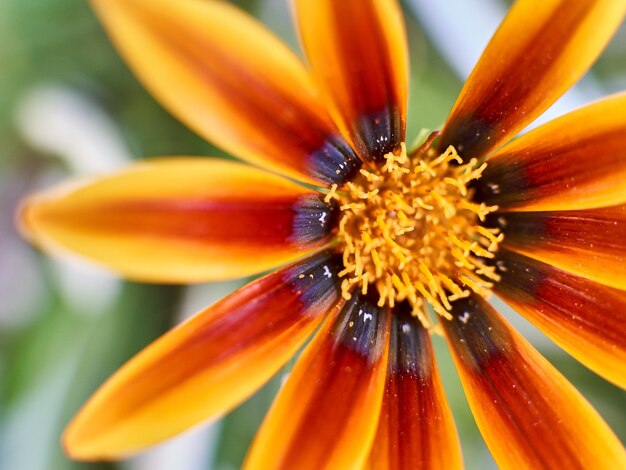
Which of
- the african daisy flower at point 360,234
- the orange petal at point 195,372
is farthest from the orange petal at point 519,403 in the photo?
the orange petal at point 195,372

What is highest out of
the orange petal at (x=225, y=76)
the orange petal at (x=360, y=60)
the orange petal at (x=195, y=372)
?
the orange petal at (x=360, y=60)

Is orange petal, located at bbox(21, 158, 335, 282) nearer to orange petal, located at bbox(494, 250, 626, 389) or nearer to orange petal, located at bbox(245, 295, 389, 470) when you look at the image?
orange petal, located at bbox(245, 295, 389, 470)

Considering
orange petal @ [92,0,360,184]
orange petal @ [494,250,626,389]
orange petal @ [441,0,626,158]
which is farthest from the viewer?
orange petal @ [494,250,626,389]

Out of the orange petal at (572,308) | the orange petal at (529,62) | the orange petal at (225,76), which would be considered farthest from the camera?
the orange petal at (572,308)

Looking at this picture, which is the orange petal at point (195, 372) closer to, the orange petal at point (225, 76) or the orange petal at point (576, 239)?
the orange petal at point (225, 76)

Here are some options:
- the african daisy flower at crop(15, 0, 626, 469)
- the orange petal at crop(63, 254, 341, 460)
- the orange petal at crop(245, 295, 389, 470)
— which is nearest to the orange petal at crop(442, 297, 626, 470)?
the african daisy flower at crop(15, 0, 626, 469)

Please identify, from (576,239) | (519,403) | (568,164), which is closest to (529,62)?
(568,164)

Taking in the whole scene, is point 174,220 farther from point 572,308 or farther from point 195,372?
point 572,308
